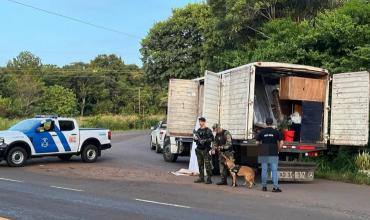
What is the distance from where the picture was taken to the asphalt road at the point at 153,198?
918 cm

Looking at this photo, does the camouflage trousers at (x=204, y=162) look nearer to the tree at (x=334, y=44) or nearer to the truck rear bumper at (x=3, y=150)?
the tree at (x=334, y=44)

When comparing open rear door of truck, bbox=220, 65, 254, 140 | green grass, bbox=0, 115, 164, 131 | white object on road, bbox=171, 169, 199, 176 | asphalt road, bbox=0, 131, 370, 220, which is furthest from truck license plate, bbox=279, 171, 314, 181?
green grass, bbox=0, 115, 164, 131

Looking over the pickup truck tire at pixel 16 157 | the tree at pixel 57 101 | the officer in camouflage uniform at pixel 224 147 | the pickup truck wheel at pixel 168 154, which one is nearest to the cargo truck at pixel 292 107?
the officer in camouflage uniform at pixel 224 147

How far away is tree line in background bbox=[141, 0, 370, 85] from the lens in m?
18.7

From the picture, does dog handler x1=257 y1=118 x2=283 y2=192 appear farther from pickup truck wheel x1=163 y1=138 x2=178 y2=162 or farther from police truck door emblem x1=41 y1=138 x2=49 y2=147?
police truck door emblem x1=41 y1=138 x2=49 y2=147

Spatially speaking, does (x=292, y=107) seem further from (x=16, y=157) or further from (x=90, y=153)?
(x=16, y=157)

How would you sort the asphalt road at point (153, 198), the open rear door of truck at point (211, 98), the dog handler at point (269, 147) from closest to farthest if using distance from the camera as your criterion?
the asphalt road at point (153, 198) < the dog handler at point (269, 147) < the open rear door of truck at point (211, 98)

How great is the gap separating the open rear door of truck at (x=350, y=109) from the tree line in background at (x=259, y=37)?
8.76 feet

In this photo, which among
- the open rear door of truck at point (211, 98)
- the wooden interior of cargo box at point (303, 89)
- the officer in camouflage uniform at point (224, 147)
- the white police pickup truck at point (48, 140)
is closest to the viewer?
the officer in camouflage uniform at point (224, 147)

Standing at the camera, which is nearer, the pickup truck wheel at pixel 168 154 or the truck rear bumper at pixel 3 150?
the truck rear bumper at pixel 3 150

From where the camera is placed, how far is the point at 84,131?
2000cm

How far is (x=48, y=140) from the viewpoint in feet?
61.5

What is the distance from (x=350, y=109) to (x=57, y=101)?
7222 centimetres

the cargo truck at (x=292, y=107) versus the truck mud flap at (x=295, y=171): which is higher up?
the cargo truck at (x=292, y=107)
